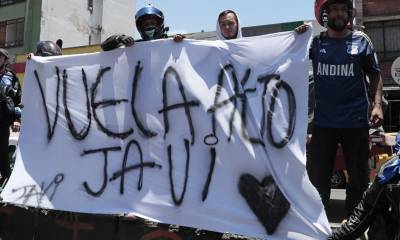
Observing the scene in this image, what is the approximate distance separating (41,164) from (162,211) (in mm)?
1415

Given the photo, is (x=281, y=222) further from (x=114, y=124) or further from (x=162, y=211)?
(x=114, y=124)

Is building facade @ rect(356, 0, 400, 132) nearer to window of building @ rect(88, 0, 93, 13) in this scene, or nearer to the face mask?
the face mask

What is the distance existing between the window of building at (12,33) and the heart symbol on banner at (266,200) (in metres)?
35.1

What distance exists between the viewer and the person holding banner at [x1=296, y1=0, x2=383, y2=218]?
3.47 meters

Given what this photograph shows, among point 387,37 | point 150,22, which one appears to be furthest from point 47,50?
point 387,37

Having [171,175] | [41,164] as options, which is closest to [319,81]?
[171,175]

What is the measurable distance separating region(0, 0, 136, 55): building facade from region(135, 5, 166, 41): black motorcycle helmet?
32342 millimetres

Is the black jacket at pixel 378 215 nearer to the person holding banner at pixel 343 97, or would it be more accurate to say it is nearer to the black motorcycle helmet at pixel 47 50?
the person holding banner at pixel 343 97

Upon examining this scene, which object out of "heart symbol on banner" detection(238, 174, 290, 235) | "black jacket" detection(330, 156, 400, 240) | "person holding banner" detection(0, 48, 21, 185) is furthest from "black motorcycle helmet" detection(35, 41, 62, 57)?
"black jacket" detection(330, 156, 400, 240)

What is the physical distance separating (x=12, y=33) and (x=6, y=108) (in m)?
33.8

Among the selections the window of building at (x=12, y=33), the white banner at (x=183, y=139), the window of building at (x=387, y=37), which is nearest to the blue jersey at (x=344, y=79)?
the white banner at (x=183, y=139)

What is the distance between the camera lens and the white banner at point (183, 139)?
3389mm

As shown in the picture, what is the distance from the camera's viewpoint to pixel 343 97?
348cm

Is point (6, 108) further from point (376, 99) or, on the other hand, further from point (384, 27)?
point (384, 27)
